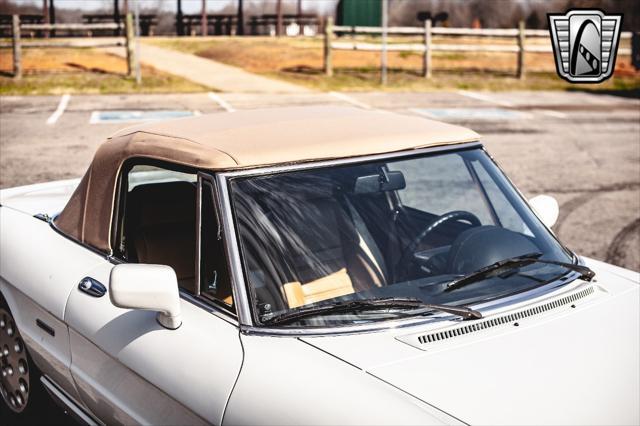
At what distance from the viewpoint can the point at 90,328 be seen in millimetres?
3135

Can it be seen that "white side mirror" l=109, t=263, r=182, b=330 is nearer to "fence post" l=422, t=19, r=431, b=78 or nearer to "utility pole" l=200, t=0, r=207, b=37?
"fence post" l=422, t=19, r=431, b=78

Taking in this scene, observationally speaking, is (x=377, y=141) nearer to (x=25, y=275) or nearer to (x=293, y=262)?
(x=293, y=262)

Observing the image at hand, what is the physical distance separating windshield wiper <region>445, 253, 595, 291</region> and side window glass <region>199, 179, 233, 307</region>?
Result: 0.82m

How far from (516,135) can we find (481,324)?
11.6 meters

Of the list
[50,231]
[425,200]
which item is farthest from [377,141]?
[425,200]

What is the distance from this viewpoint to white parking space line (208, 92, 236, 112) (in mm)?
16812

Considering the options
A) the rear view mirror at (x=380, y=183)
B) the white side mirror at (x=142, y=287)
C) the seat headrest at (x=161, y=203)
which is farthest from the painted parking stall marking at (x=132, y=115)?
the white side mirror at (x=142, y=287)

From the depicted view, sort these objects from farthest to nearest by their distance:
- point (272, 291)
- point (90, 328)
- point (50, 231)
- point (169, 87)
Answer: point (169, 87), point (50, 231), point (90, 328), point (272, 291)

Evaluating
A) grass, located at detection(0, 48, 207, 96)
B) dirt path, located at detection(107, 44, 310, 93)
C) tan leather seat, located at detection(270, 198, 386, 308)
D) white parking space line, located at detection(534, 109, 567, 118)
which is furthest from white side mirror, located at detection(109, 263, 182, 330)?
dirt path, located at detection(107, 44, 310, 93)

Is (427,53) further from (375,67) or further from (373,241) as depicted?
(373,241)

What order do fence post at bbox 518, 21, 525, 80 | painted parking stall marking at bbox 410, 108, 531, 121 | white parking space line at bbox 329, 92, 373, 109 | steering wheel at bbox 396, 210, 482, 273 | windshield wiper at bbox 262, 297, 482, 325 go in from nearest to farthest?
windshield wiper at bbox 262, 297, 482, 325
steering wheel at bbox 396, 210, 482, 273
painted parking stall marking at bbox 410, 108, 531, 121
white parking space line at bbox 329, 92, 373, 109
fence post at bbox 518, 21, 525, 80

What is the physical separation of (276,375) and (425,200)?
582cm

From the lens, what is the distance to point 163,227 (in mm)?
3658

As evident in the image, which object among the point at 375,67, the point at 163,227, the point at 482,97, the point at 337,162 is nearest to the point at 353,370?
the point at 337,162
